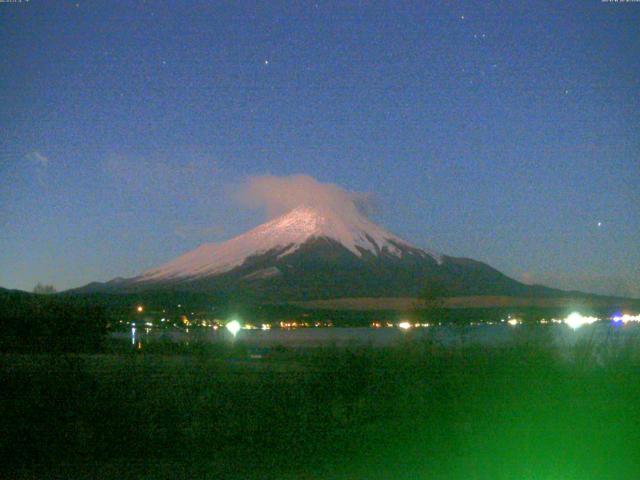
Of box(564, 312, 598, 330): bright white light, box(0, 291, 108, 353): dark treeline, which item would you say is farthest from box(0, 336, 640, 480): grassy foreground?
box(564, 312, 598, 330): bright white light

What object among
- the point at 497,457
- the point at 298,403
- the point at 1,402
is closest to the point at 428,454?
the point at 497,457

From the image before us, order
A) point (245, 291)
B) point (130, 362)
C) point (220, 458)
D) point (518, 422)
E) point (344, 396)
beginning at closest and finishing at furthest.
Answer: point (220, 458) < point (518, 422) < point (344, 396) < point (130, 362) < point (245, 291)

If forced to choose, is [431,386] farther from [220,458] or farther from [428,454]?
[220,458]

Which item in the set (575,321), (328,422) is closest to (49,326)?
(575,321)

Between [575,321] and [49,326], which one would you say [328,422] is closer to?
[49,326]

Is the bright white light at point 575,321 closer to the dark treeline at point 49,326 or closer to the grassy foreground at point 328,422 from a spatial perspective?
the grassy foreground at point 328,422
